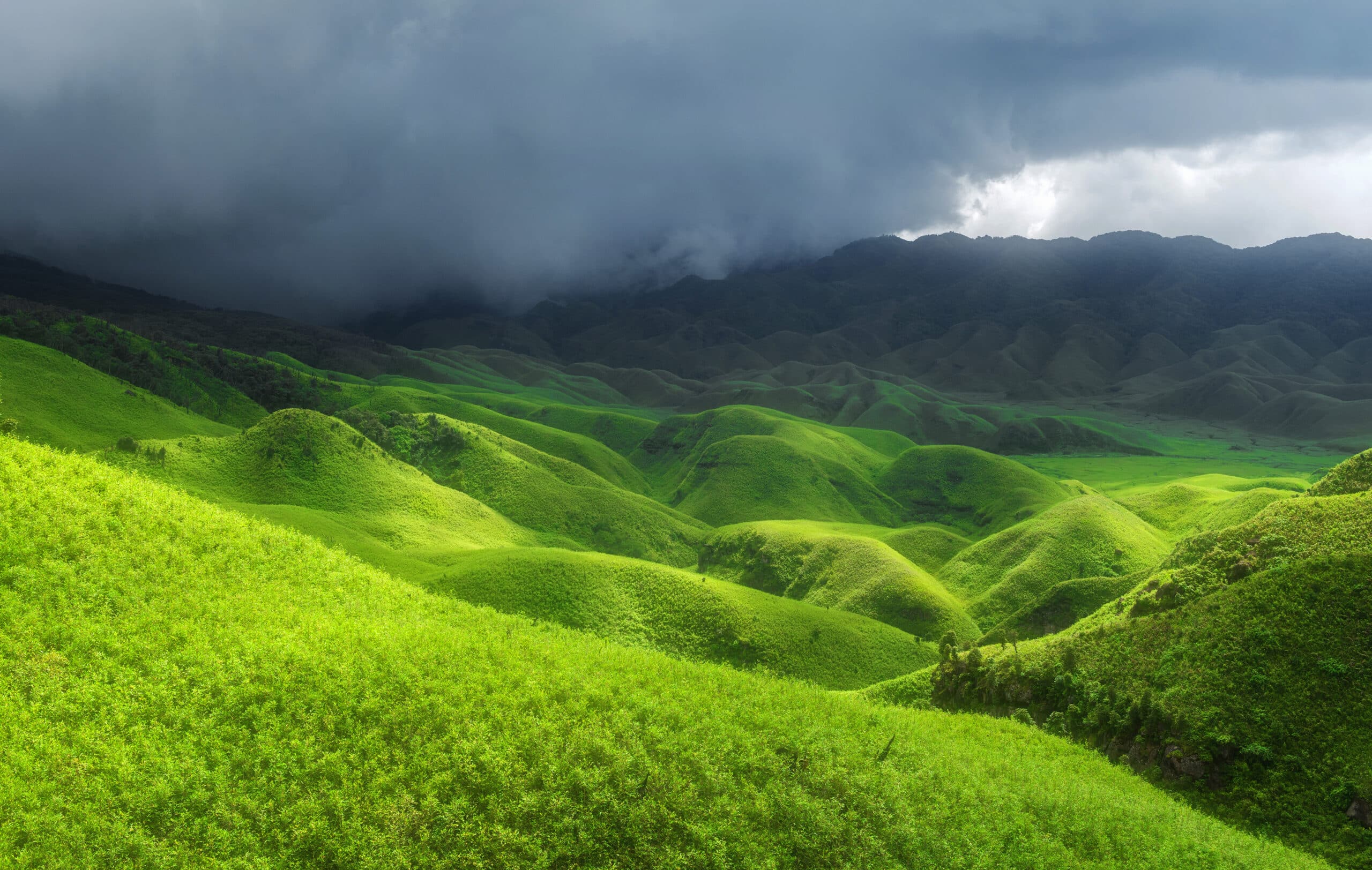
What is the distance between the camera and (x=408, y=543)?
205 feet

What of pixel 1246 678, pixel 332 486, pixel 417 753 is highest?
pixel 1246 678

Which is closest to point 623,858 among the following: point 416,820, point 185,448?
point 416,820

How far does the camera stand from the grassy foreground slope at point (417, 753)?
14.5 meters

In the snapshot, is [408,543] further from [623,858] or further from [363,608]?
[623,858]

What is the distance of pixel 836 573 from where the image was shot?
241ft

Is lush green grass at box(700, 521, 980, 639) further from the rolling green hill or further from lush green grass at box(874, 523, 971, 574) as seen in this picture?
the rolling green hill

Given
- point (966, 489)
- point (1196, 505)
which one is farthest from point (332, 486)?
point (1196, 505)

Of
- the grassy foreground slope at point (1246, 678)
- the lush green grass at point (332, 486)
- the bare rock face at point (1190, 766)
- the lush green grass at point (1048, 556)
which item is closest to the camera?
the grassy foreground slope at point (1246, 678)

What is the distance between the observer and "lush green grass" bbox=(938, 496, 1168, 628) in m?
69.0

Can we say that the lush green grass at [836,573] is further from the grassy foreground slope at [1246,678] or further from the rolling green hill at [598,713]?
the grassy foreground slope at [1246,678]

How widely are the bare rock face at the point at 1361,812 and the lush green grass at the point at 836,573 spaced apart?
41167 millimetres

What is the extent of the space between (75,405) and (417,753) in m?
85.5

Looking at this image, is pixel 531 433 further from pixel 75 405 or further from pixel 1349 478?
pixel 1349 478

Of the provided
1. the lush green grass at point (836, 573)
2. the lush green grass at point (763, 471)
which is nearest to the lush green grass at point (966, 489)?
the lush green grass at point (763, 471)
